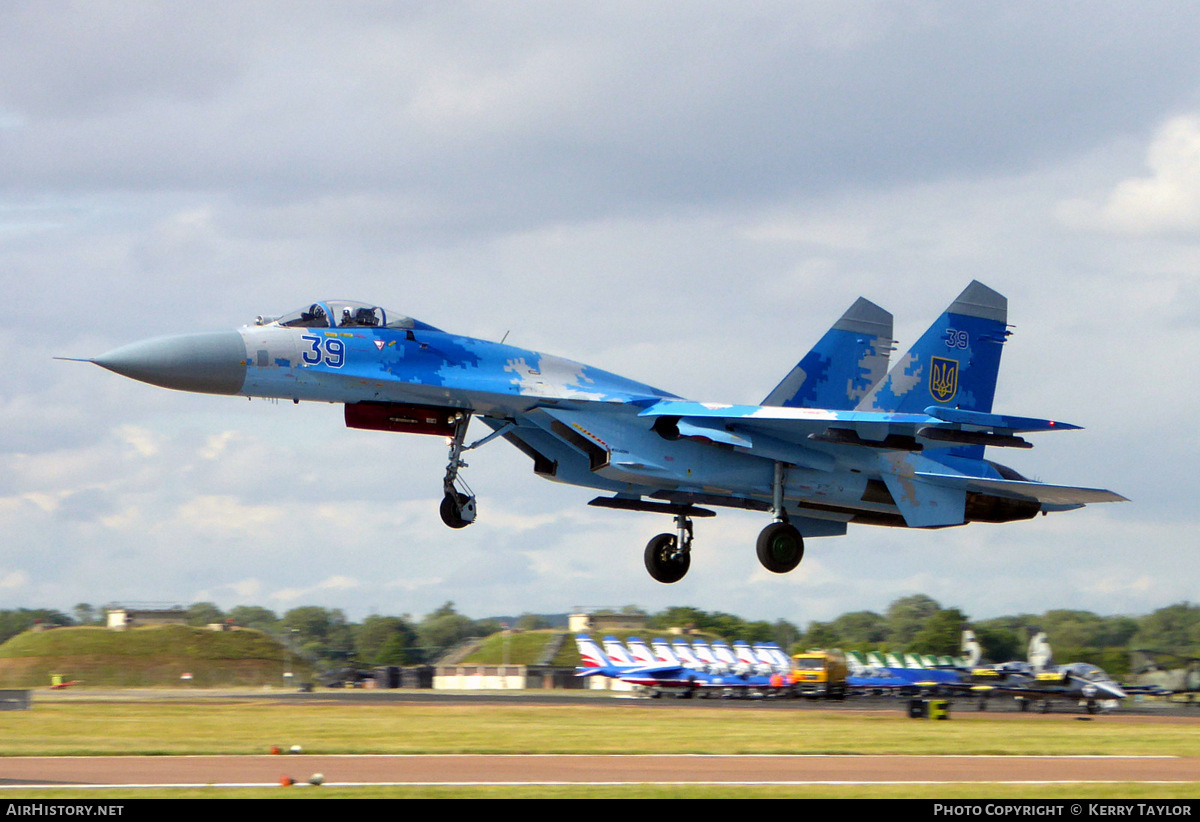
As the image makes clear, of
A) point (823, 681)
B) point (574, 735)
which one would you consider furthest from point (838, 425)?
point (823, 681)

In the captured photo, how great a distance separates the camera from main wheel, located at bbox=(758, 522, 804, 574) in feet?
67.0

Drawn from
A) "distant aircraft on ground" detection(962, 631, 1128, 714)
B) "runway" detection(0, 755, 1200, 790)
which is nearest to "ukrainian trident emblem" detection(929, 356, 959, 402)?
"runway" detection(0, 755, 1200, 790)

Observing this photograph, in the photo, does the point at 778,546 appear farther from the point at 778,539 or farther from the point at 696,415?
the point at 696,415

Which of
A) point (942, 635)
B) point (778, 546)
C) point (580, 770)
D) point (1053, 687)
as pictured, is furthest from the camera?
point (942, 635)

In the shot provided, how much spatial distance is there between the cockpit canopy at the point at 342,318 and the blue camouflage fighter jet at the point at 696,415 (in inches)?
0.9

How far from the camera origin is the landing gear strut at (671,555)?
21.5 metres

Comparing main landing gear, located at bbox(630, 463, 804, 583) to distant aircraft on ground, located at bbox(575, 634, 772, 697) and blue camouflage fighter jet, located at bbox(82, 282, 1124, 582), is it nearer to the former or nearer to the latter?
blue camouflage fighter jet, located at bbox(82, 282, 1124, 582)

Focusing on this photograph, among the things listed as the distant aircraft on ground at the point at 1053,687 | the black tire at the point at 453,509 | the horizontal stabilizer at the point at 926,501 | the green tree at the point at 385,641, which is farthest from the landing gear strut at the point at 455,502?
the green tree at the point at 385,641

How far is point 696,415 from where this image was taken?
19594 millimetres

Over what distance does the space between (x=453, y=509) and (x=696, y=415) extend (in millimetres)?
4009

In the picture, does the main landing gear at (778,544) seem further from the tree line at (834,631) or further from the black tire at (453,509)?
the tree line at (834,631)

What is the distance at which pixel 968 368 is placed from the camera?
2269 centimetres
